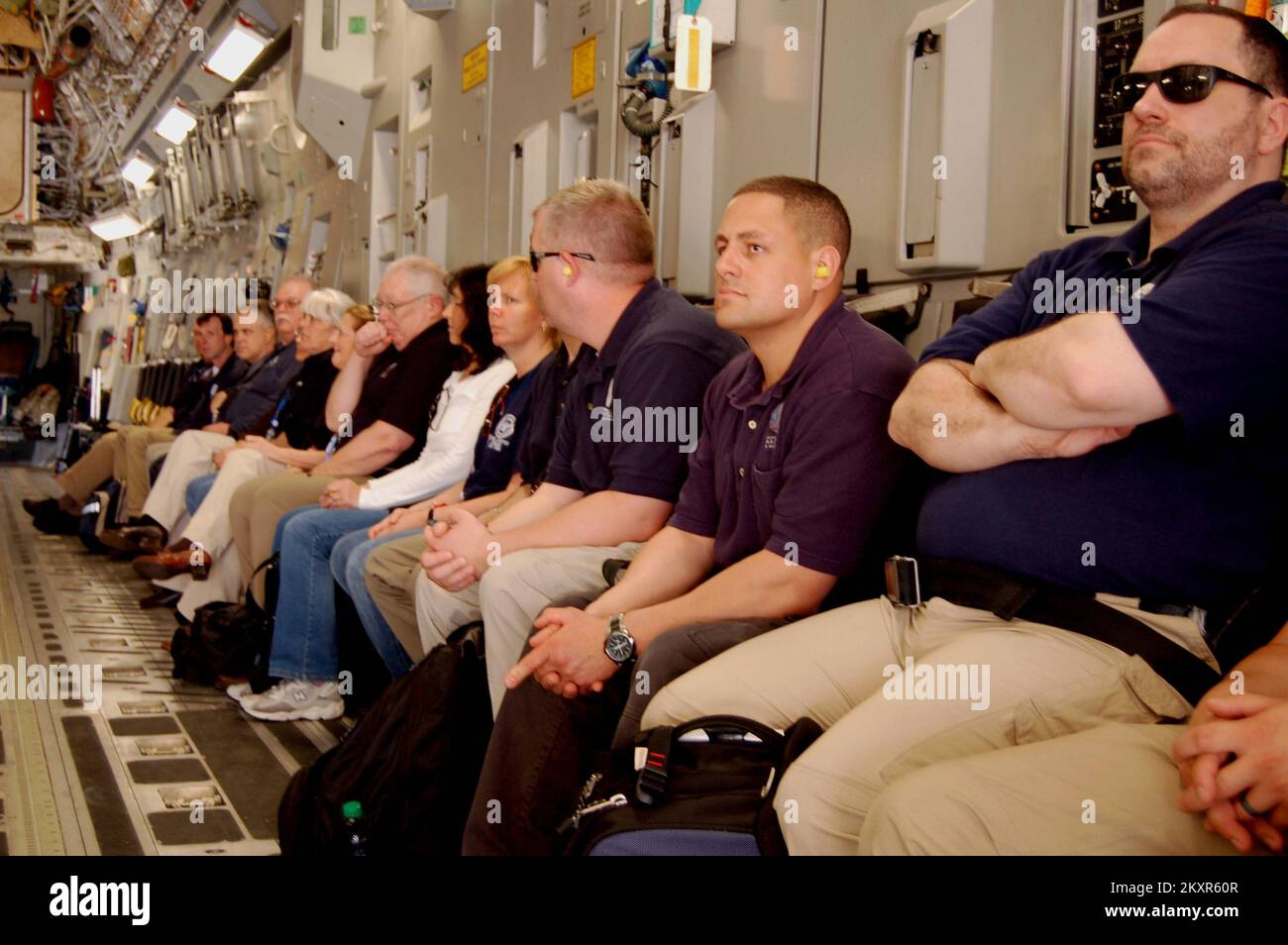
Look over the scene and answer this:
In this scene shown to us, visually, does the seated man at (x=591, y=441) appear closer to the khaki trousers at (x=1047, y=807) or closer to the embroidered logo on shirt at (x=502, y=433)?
the embroidered logo on shirt at (x=502, y=433)

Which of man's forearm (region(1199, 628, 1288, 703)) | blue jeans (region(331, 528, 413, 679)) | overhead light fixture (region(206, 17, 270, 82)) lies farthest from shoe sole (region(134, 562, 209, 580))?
overhead light fixture (region(206, 17, 270, 82))

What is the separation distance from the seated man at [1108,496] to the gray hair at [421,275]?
2889 millimetres

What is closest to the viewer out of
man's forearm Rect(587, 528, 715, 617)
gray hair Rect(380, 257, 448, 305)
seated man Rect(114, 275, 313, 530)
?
man's forearm Rect(587, 528, 715, 617)

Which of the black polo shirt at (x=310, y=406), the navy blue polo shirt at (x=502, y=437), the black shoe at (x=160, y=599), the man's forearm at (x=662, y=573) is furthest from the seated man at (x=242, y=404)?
the man's forearm at (x=662, y=573)

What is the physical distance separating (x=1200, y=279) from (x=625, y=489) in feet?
4.55

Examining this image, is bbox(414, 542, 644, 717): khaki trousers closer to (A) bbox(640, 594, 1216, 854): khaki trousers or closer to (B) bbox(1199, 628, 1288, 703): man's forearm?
(A) bbox(640, 594, 1216, 854): khaki trousers

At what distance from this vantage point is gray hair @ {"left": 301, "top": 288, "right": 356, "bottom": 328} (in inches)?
222

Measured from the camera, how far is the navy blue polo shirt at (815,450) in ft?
6.92

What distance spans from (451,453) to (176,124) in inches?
335

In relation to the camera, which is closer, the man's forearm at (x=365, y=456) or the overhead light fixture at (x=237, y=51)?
the man's forearm at (x=365, y=456)

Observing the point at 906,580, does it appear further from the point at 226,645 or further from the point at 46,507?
the point at 46,507

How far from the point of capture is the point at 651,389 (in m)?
2.73

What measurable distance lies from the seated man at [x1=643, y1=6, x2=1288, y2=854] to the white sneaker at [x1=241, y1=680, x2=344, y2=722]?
206 centimetres
